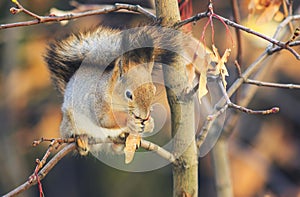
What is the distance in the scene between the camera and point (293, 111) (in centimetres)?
405

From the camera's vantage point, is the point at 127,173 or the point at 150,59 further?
the point at 127,173

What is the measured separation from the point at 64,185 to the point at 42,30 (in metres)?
1.16

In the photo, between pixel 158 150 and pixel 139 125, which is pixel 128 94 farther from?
pixel 158 150

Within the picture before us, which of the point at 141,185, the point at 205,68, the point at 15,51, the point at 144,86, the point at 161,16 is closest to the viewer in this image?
the point at 205,68

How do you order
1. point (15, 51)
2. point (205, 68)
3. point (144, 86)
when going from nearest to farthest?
1. point (205, 68)
2. point (144, 86)
3. point (15, 51)

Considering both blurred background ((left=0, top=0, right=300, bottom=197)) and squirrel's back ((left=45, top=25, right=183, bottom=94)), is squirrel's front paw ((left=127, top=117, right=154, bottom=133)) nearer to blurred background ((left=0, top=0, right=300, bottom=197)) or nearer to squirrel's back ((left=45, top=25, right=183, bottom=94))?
squirrel's back ((left=45, top=25, right=183, bottom=94))

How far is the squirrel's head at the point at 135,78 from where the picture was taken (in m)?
1.63

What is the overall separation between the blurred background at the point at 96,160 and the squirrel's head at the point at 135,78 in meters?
1.89

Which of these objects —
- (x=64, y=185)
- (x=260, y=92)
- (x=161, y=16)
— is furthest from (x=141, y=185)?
(x=161, y=16)

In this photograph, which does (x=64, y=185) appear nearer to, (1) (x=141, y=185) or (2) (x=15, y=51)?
(1) (x=141, y=185)

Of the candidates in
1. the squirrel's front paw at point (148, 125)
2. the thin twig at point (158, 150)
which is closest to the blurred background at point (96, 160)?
the squirrel's front paw at point (148, 125)

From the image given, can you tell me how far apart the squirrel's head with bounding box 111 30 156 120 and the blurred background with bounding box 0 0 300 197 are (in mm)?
1891

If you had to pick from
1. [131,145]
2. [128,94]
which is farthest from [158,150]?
[128,94]

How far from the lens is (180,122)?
1.56 meters
